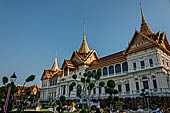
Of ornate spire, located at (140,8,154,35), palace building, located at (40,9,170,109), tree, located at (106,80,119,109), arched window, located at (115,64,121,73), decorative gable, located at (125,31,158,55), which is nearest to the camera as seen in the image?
tree, located at (106,80,119,109)

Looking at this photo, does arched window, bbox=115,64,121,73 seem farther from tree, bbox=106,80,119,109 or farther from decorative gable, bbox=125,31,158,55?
tree, bbox=106,80,119,109

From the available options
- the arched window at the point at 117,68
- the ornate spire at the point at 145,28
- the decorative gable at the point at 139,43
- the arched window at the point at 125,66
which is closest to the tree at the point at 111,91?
the arched window at the point at 125,66

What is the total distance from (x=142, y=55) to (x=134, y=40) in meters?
3.71

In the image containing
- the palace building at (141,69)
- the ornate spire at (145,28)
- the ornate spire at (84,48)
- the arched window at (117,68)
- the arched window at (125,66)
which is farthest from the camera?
the ornate spire at (84,48)

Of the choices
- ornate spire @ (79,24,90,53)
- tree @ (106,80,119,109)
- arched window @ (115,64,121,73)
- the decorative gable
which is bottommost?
tree @ (106,80,119,109)

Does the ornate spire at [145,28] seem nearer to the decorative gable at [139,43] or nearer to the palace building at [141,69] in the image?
the palace building at [141,69]

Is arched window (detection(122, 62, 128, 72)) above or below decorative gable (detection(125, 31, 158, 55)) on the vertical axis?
below

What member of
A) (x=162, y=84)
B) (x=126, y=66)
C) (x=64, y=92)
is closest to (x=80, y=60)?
(x=64, y=92)

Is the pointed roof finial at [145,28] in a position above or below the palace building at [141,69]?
above

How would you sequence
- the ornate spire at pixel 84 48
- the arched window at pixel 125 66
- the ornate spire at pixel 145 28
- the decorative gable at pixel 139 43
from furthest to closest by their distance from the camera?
the ornate spire at pixel 84 48, the arched window at pixel 125 66, the ornate spire at pixel 145 28, the decorative gable at pixel 139 43

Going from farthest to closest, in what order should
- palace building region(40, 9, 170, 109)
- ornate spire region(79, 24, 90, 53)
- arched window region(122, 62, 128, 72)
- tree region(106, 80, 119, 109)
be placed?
ornate spire region(79, 24, 90, 53) < arched window region(122, 62, 128, 72) < palace building region(40, 9, 170, 109) < tree region(106, 80, 119, 109)

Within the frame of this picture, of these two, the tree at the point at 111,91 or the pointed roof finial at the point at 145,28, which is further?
the pointed roof finial at the point at 145,28

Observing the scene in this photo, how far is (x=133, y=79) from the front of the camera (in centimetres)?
2508

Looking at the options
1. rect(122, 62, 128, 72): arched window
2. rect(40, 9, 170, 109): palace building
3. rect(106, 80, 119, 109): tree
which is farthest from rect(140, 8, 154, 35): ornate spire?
rect(106, 80, 119, 109): tree
